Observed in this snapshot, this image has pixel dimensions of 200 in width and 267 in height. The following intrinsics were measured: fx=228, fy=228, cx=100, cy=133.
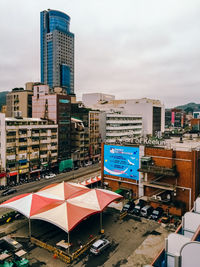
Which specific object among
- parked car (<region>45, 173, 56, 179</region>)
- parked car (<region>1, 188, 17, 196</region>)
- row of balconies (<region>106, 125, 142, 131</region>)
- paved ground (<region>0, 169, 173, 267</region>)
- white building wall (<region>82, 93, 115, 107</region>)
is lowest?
paved ground (<region>0, 169, 173, 267</region>)

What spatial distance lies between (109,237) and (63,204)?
27.9ft

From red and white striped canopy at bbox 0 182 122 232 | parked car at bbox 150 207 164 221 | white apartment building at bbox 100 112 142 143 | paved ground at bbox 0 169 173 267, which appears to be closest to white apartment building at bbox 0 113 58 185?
red and white striped canopy at bbox 0 182 122 232

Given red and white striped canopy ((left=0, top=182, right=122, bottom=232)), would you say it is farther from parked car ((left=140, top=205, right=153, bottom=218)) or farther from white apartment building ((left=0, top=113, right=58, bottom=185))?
white apartment building ((left=0, top=113, right=58, bottom=185))

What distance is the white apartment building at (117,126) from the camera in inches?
4225

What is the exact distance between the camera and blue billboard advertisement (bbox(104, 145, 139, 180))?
51000mm

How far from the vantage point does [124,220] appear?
4009 cm

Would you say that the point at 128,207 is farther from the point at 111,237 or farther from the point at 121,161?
the point at 121,161

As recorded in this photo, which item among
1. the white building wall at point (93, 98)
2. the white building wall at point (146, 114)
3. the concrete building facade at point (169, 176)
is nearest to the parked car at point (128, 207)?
the concrete building facade at point (169, 176)

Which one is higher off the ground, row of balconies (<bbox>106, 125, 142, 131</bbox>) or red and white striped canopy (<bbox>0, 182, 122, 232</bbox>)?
row of balconies (<bbox>106, 125, 142, 131</bbox>)

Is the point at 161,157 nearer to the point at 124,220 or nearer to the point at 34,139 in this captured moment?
the point at 124,220

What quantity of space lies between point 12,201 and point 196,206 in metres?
29.4

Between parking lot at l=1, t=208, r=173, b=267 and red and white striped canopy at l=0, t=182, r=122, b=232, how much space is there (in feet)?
12.2

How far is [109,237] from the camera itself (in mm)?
34250

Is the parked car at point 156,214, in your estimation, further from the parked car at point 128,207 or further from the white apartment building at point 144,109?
the white apartment building at point 144,109
